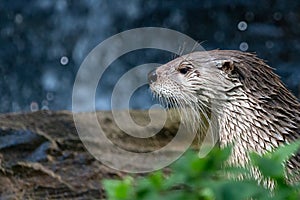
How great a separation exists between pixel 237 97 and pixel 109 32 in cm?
408

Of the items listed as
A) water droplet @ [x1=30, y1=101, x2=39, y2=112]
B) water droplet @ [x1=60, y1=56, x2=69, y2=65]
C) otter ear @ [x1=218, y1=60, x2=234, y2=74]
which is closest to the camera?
otter ear @ [x1=218, y1=60, x2=234, y2=74]

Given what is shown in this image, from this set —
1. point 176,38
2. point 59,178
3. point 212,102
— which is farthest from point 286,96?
point 176,38

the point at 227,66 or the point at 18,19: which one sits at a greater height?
the point at 18,19

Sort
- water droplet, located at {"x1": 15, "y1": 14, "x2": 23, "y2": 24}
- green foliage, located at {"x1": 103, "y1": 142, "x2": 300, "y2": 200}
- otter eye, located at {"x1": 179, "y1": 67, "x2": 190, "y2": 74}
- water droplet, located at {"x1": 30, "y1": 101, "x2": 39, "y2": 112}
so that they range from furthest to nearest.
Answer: water droplet, located at {"x1": 15, "y1": 14, "x2": 23, "y2": 24}, water droplet, located at {"x1": 30, "y1": 101, "x2": 39, "y2": 112}, otter eye, located at {"x1": 179, "y1": 67, "x2": 190, "y2": 74}, green foliage, located at {"x1": 103, "y1": 142, "x2": 300, "y2": 200}

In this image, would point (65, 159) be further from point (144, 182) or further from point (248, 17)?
point (248, 17)

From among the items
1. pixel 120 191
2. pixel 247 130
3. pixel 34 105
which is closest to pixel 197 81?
pixel 247 130

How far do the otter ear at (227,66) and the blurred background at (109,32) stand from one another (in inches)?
136

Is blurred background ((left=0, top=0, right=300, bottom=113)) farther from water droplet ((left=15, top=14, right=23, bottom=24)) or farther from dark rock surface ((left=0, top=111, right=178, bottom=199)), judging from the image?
dark rock surface ((left=0, top=111, right=178, bottom=199))

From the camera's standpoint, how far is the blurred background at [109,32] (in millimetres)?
6449

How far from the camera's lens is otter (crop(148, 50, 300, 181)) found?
268cm

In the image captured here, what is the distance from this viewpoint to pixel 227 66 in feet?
9.32

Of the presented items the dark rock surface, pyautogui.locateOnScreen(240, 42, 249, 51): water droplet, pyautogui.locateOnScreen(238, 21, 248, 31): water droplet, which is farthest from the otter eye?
pyautogui.locateOnScreen(238, 21, 248, 31): water droplet

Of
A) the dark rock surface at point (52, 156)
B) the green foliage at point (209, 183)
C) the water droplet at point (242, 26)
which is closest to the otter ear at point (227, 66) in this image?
the dark rock surface at point (52, 156)

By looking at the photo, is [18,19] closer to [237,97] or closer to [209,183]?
[237,97]
